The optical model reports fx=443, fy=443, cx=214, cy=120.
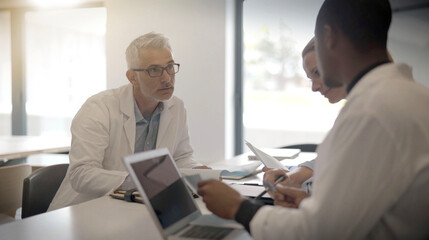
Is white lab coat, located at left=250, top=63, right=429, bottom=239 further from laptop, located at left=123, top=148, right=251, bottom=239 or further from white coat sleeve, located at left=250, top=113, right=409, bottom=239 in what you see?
laptop, located at left=123, top=148, right=251, bottom=239

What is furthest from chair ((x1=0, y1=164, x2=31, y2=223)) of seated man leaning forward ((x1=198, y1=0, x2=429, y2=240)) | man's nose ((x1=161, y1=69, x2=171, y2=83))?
seated man leaning forward ((x1=198, y1=0, x2=429, y2=240))

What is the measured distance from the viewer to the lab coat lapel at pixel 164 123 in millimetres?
2507

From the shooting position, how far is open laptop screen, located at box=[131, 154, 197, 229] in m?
1.17

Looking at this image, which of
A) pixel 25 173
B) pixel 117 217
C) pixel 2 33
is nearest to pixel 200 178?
pixel 117 217

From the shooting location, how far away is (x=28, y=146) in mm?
3943

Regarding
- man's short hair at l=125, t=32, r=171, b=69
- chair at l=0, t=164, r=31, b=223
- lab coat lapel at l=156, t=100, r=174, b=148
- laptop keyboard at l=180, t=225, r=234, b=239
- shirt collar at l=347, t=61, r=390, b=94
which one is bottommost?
chair at l=0, t=164, r=31, b=223

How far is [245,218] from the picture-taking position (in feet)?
3.74

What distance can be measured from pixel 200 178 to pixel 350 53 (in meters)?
0.55

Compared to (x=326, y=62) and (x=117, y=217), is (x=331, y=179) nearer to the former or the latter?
(x=326, y=62)

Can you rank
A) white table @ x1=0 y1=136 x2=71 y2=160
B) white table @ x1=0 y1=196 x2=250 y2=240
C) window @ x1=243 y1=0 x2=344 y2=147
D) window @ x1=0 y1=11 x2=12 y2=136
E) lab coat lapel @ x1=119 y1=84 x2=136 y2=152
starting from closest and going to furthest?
white table @ x1=0 y1=196 x2=250 y2=240 → lab coat lapel @ x1=119 y1=84 x2=136 y2=152 → white table @ x1=0 y1=136 x2=71 y2=160 → window @ x1=243 y1=0 x2=344 y2=147 → window @ x1=0 y1=11 x2=12 y2=136

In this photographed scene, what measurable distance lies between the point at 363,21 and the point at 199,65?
4327 mm

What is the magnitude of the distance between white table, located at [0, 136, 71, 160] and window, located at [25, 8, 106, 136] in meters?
1.81

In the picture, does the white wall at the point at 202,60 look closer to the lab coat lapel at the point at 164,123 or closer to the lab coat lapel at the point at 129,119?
the lab coat lapel at the point at 164,123

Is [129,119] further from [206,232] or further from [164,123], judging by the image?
[206,232]
